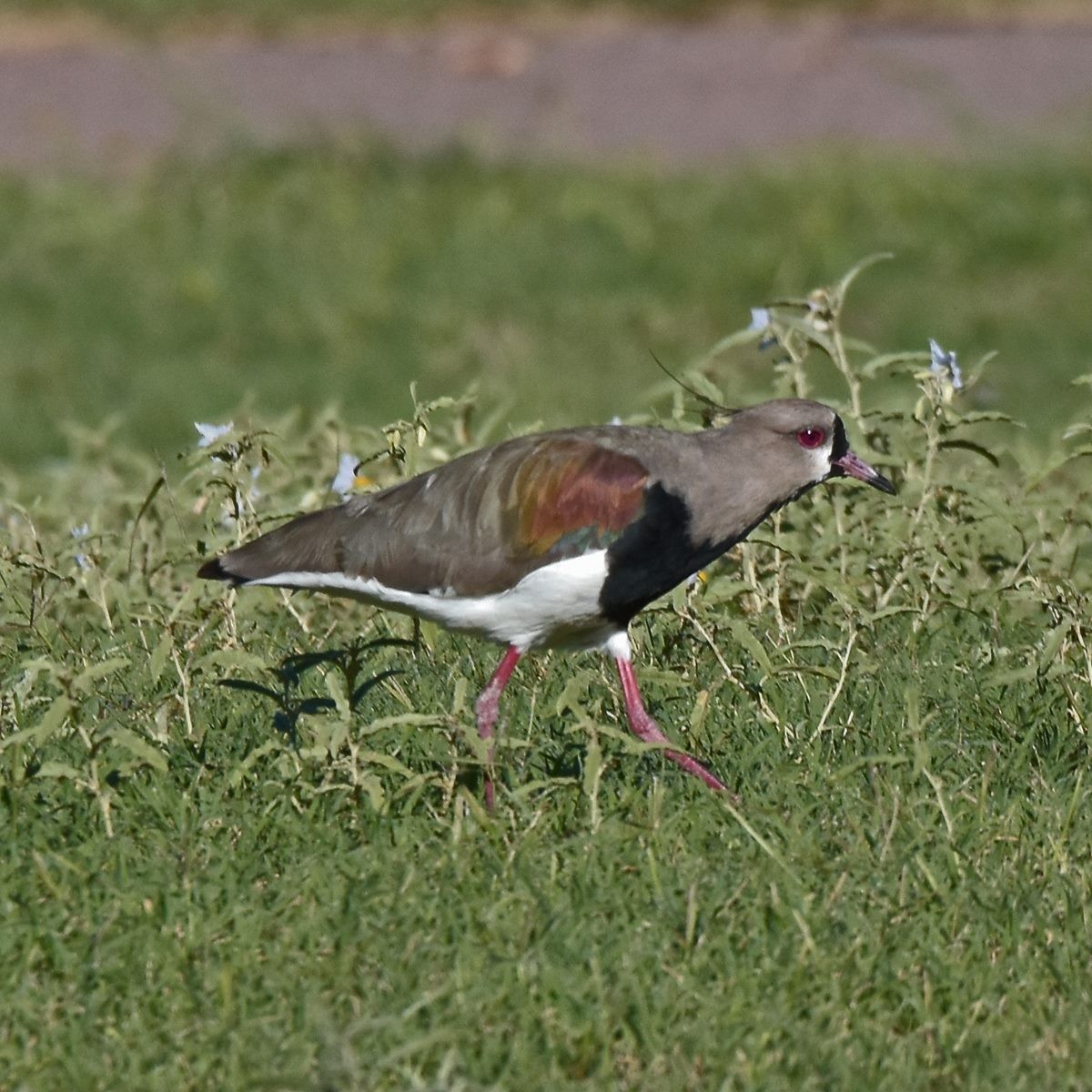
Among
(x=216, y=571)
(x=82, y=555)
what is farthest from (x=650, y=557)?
(x=82, y=555)

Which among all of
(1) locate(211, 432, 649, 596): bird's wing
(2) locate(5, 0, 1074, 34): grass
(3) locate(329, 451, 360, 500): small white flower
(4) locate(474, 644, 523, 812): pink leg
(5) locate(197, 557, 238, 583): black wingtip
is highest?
(1) locate(211, 432, 649, 596): bird's wing

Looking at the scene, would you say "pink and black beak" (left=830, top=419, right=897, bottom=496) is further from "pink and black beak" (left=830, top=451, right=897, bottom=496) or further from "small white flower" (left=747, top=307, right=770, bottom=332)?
"small white flower" (left=747, top=307, right=770, bottom=332)

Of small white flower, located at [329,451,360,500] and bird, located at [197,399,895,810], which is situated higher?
bird, located at [197,399,895,810]

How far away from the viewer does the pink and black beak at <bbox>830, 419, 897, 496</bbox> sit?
509 cm

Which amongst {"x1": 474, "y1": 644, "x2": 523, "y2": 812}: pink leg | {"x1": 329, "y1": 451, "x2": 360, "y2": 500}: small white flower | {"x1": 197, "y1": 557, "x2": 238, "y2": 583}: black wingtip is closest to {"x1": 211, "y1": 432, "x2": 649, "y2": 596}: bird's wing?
{"x1": 197, "y1": 557, "x2": 238, "y2": 583}: black wingtip

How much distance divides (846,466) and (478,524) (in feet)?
2.76

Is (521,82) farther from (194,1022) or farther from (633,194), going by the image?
(194,1022)

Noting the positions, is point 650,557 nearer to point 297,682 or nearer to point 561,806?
point 561,806

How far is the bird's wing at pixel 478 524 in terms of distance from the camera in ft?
15.8

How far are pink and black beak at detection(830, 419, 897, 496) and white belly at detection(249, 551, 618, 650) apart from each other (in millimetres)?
637

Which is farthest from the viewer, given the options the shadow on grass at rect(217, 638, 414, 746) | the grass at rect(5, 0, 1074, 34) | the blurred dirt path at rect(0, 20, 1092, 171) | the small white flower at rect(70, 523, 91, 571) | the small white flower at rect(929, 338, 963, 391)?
the grass at rect(5, 0, 1074, 34)

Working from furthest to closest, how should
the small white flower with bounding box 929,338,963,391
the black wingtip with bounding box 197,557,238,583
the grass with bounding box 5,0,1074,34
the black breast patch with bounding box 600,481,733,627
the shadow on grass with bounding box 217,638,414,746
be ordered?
1. the grass with bounding box 5,0,1074,34
2. the small white flower with bounding box 929,338,963,391
3. the black wingtip with bounding box 197,557,238,583
4. the black breast patch with bounding box 600,481,733,627
5. the shadow on grass with bounding box 217,638,414,746

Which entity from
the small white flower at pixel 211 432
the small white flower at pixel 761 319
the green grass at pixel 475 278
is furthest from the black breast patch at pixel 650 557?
the green grass at pixel 475 278

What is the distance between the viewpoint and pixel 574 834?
452 cm
